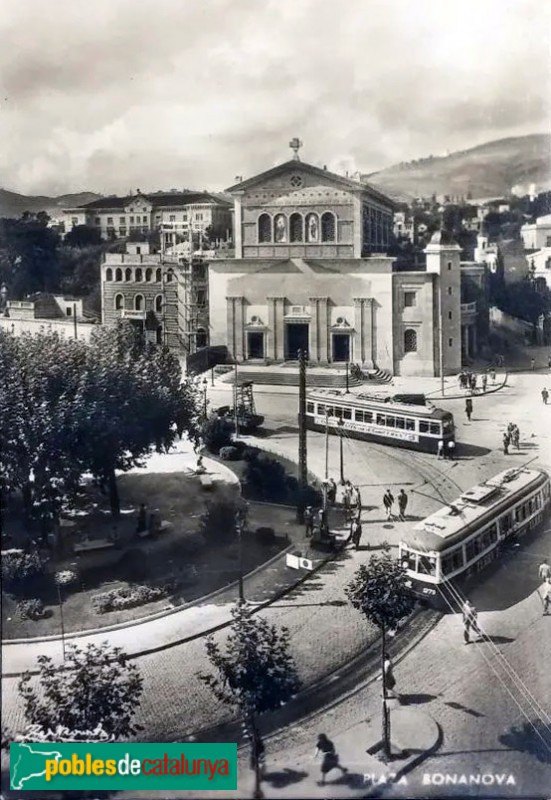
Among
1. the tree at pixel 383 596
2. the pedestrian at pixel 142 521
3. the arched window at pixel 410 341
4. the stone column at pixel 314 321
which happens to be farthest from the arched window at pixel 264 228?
the tree at pixel 383 596

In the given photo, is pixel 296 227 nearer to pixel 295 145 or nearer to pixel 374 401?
pixel 295 145

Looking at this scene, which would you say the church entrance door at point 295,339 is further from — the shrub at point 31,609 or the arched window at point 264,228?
the shrub at point 31,609

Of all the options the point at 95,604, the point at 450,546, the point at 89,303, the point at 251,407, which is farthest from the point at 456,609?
the point at 89,303

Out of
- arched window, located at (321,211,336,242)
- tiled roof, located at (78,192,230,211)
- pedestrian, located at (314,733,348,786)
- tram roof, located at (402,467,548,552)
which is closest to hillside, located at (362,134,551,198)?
arched window, located at (321,211,336,242)

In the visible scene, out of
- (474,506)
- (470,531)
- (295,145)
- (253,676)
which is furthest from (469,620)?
(295,145)

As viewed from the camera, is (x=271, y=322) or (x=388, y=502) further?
(x=271, y=322)

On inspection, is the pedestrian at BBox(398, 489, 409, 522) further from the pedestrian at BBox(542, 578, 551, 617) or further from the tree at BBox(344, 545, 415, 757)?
the pedestrian at BBox(542, 578, 551, 617)
